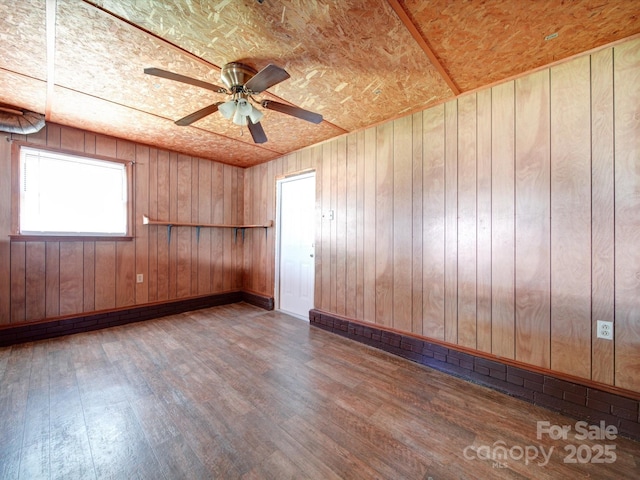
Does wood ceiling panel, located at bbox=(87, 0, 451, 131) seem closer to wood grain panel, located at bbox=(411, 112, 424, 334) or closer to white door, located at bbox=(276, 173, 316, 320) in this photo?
wood grain panel, located at bbox=(411, 112, 424, 334)

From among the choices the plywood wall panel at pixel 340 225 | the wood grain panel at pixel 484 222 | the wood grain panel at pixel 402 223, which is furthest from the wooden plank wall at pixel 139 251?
the wood grain panel at pixel 484 222

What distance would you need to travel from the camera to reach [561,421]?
1709 mm

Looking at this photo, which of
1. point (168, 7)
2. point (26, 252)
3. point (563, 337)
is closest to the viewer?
point (168, 7)

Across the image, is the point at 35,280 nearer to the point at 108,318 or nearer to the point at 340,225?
the point at 108,318

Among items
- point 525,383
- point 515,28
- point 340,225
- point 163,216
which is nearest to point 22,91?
point 163,216

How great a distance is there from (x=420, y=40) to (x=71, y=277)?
429 cm

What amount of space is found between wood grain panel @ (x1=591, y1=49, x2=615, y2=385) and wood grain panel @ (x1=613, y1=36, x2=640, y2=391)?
0.03 meters

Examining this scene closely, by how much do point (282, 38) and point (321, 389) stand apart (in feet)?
8.18

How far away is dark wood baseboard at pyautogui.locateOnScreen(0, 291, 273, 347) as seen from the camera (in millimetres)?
2768

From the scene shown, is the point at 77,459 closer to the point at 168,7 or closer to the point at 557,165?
the point at 168,7

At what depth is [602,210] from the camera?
1.70 meters

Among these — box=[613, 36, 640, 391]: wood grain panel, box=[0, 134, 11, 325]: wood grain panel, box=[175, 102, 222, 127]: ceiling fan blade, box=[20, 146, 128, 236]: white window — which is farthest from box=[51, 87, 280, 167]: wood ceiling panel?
box=[613, 36, 640, 391]: wood grain panel

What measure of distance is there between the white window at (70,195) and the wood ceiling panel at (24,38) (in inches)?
52.8

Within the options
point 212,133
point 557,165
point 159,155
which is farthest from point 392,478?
point 159,155
